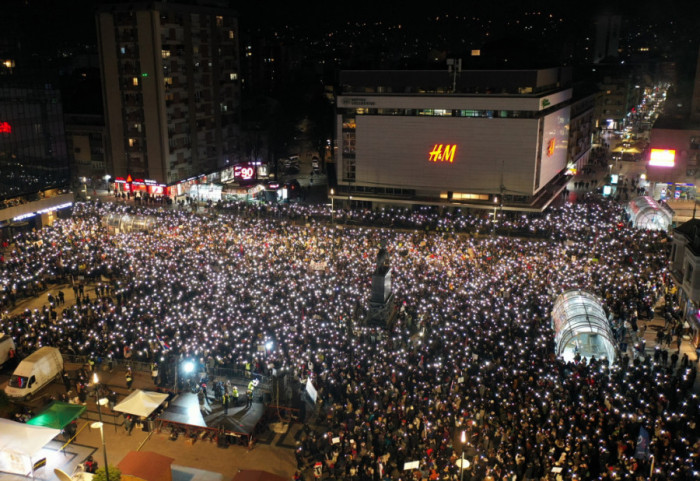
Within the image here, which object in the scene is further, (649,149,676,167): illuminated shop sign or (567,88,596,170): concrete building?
(567,88,596,170): concrete building

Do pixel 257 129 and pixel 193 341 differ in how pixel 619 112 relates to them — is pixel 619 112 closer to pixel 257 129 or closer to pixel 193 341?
pixel 257 129

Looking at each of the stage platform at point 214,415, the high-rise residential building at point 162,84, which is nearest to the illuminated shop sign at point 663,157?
the high-rise residential building at point 162,84

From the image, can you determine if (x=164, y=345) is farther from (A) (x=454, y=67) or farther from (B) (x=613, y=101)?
(B) (x=613, y=101)

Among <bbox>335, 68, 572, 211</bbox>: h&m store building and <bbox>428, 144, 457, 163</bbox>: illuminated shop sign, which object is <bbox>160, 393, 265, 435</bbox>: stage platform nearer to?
<bbox>335, 68, 572, 211</bbox>: h&m store building

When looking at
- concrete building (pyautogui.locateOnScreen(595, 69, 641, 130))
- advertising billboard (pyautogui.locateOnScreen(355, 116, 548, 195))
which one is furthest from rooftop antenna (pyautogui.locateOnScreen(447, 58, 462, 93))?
concrete building (pyautogui.locateOnScreen(595, 69, 641, 130))

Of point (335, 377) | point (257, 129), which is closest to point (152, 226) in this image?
point (335, 377)

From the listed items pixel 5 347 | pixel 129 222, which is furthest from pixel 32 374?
pixel 129 222
